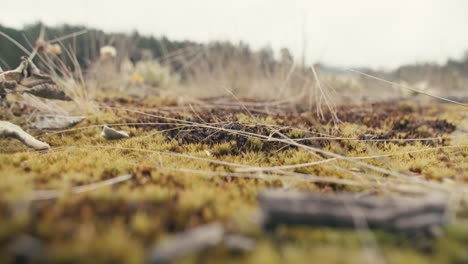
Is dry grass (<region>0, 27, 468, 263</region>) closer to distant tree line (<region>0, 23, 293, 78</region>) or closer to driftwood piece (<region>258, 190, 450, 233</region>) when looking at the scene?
driftwood piece (<region>258, 190, 450, 233</region>)

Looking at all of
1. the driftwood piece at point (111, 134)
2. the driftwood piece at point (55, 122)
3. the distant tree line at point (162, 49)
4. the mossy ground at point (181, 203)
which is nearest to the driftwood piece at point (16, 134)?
the mossy ground at point (181, 203)

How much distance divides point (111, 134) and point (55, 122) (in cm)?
114

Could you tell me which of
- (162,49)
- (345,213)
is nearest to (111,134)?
(345,213)

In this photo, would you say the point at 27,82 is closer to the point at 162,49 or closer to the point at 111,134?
the point at 111,134

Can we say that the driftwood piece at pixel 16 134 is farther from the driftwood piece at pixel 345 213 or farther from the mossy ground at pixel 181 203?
the driftwood piece at pixel 345 213

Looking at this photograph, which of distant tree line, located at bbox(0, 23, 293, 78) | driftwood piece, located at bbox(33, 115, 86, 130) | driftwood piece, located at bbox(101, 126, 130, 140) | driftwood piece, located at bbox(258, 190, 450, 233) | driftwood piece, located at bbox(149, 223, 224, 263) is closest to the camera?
driftwood piece, located at bbox(149, 223, 224, 263)

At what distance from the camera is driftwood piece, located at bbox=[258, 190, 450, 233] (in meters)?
1.31

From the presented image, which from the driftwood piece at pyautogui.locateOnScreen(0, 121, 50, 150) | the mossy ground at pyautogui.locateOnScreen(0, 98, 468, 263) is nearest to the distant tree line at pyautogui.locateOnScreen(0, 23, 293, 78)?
the driftwood piece at pyautogui.locateOnScreen(0, 121, 50, 150)

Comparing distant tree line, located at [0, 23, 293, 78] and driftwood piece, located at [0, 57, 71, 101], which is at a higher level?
distant tree line, located at [0, 23, 293, 78]

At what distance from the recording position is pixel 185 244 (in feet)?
3.80

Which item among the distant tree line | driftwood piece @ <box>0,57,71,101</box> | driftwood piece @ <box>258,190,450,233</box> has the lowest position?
driftwood piece @ <box>258,190,450,233</box>

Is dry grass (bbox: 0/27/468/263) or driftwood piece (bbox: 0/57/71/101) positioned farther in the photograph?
driftwood piece (bbox: 0/57/71/101)

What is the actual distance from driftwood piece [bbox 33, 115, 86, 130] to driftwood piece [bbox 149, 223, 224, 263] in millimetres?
3431

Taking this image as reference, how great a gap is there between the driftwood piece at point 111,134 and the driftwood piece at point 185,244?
2504 millimetres
